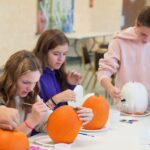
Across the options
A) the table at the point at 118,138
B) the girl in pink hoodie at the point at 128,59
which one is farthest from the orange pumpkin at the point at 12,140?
the girl in pink hoodie at the point at 128,59

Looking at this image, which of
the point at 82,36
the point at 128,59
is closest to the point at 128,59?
the point at 128,59

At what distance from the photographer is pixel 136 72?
2301 millimetres

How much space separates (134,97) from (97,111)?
0.43 metres

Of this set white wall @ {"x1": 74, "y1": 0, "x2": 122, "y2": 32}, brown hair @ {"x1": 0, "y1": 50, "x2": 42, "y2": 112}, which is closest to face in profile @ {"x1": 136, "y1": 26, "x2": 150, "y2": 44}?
brown hair @ {"x1": 0, "y1": 50, "x2": 42, "y2": 112}

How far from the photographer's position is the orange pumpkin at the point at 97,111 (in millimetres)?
1770

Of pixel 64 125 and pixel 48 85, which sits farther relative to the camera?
pixel 48 85

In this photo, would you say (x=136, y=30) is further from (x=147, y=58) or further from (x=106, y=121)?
(x=106, y=121)

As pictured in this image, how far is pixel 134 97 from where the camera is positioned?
6.99 ft

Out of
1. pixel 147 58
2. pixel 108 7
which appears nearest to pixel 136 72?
pixel 147 58

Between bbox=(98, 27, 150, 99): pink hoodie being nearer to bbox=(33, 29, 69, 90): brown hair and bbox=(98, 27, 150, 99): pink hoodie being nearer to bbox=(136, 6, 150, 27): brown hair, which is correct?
bbox=(136, 6, 150, 27): brown hair

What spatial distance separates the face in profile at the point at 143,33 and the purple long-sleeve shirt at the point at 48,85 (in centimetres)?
58

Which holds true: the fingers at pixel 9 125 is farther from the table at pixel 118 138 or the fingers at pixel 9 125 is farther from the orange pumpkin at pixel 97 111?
the orange pumpkin at pixel 97 111

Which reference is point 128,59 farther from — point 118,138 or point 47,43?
point 118,138

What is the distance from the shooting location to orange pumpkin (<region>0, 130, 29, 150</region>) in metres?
1.31
